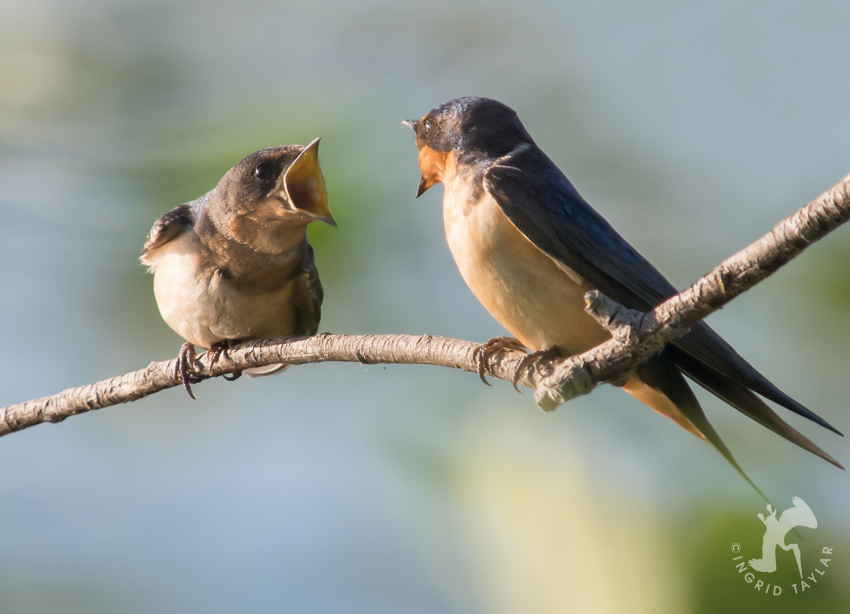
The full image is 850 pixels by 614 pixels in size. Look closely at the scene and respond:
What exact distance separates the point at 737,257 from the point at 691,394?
4.63 ft

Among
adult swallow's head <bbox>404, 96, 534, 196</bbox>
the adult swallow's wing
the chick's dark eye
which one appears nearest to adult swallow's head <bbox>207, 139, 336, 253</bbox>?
the chick's dark eye

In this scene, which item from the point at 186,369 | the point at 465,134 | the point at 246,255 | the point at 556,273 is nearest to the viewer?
the point at 556,273

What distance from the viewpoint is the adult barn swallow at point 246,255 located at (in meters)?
3.66

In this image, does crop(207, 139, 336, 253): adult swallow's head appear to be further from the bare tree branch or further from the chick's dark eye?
the bare tree branch

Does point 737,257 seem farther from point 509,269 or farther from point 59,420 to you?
point 59,420

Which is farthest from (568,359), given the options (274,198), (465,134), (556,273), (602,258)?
(274,198)

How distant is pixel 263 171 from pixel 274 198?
15 cm

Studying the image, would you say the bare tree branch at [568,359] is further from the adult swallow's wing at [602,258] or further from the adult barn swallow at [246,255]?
the adult swallow's wing at [602,258]

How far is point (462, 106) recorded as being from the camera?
3514mm

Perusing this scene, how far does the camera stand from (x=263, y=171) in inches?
147

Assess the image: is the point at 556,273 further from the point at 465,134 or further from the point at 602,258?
the point at 465,134

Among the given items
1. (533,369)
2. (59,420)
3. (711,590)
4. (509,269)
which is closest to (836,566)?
(711,590)

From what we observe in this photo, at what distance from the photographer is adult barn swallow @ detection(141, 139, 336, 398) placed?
3660mm

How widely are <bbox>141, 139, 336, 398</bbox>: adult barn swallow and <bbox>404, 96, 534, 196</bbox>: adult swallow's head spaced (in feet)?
1.53
